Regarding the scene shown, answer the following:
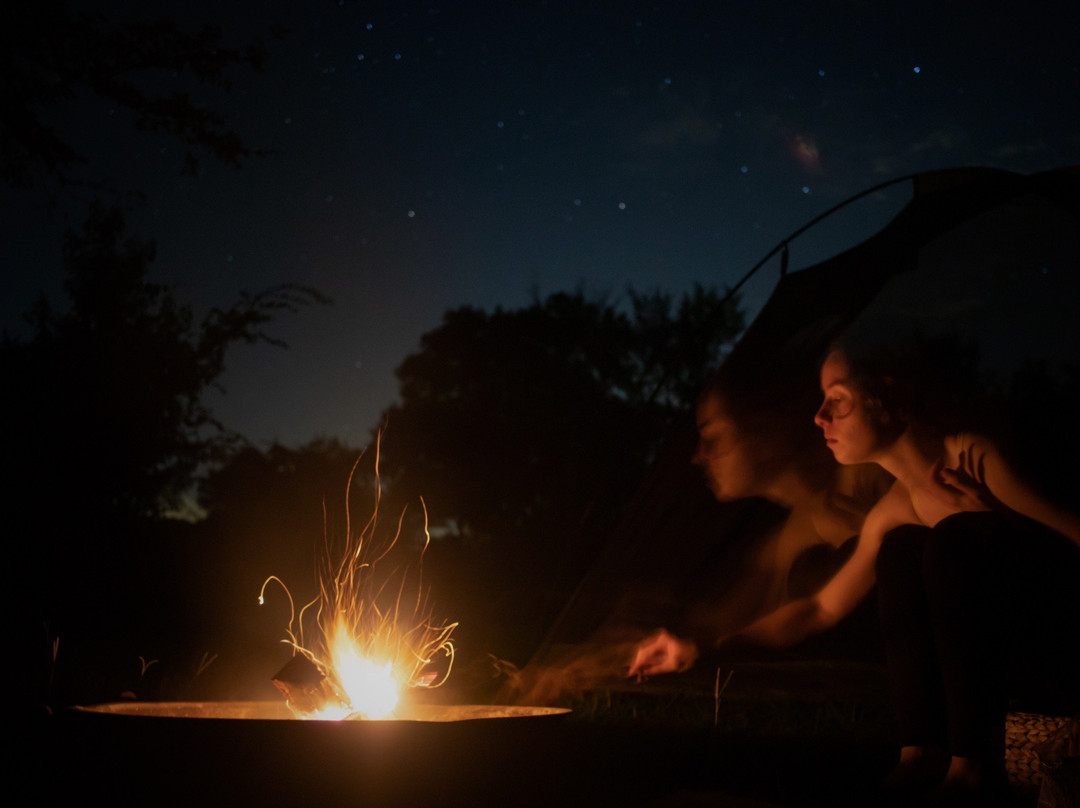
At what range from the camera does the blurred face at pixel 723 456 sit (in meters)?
2.87

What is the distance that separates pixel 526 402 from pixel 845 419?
13220 millimetres

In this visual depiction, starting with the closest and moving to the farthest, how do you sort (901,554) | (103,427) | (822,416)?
(901,554) < (822,416) < (103,427)

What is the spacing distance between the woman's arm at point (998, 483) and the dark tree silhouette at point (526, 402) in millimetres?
11096

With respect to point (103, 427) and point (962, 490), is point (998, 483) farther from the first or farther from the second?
point (103, 427)

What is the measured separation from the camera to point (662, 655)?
9.30 feet

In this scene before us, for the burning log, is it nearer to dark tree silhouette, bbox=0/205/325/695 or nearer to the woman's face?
the woman's face

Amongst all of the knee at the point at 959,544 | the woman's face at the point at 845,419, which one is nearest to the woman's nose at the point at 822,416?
the woman's face at the point at 845,419

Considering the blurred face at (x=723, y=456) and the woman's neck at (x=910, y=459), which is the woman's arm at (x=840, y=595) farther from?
the blurred face at (x=723, y=456)

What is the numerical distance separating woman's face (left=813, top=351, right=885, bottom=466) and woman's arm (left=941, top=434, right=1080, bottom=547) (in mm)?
247

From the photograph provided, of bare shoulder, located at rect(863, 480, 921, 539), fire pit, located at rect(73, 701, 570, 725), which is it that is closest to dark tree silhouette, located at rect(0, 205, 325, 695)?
fire pit, located at rect(73, 701, 570, 725)

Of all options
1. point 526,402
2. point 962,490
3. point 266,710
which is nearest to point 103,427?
point 266,710

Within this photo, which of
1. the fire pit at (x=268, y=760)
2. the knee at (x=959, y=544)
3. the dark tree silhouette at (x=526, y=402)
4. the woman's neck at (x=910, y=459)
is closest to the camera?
the fire pit at (x=268, y=760)

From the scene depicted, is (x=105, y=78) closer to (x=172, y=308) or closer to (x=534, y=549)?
(x=172, y=308)

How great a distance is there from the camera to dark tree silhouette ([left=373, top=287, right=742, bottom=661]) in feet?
48.8
